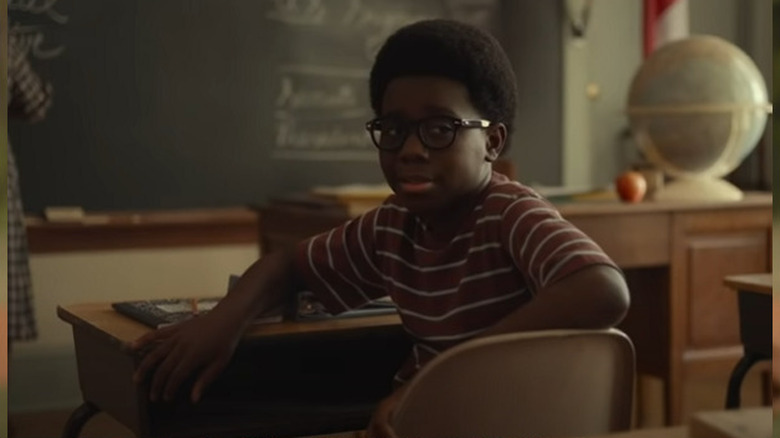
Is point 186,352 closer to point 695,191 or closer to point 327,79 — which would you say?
point 695,191

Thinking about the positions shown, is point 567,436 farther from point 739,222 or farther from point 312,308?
point 739,222

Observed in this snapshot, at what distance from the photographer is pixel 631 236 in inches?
100

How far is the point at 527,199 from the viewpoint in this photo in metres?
1.16

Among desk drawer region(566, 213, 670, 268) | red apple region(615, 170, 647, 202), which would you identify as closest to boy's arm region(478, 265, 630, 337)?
desk drawer region(566, 213, 670, 268)

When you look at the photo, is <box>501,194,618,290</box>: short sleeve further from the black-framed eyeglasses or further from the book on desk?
the book on desk

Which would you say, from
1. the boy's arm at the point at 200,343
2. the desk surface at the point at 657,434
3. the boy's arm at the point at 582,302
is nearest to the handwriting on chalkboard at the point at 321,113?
the boy's arm at the point at 200,343

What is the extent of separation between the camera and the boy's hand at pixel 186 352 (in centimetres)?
119

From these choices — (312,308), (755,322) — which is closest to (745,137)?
(755,322)

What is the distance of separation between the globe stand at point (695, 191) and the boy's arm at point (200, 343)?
60.8 inches

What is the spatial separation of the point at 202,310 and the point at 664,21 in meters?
2.25

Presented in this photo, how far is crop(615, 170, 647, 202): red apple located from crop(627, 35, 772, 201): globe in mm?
82

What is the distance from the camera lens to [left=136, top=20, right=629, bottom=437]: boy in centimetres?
110

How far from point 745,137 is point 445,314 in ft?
5.45

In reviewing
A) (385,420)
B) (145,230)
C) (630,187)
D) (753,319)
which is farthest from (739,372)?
(145,230)
